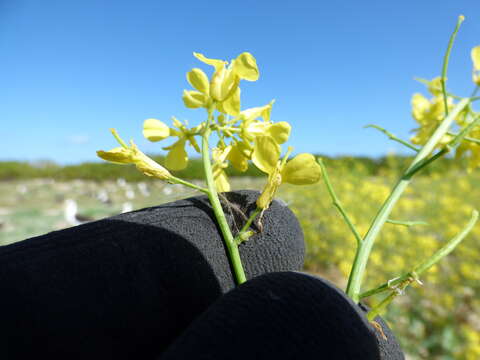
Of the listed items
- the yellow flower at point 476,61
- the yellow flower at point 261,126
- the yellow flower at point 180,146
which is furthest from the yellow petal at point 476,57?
the yellow flower at point 180,146

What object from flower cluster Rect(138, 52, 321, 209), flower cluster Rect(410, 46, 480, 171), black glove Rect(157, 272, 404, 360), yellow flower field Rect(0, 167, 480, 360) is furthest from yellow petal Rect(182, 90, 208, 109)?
yellow flower field Rect(0, 167, 480, 360)

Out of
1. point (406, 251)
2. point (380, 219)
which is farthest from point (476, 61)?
point (406, 251)

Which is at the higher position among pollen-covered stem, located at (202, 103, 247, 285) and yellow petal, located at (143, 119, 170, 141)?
yellow petal, located at (143, 119, 170, 141)

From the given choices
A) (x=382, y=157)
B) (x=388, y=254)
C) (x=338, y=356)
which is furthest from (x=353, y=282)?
(x=382, y=157)

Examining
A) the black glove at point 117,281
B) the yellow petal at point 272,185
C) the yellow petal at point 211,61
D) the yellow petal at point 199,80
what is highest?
the yellow petal at point 211,61

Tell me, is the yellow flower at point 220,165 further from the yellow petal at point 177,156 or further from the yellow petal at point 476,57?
the yellow petal at point 476,57

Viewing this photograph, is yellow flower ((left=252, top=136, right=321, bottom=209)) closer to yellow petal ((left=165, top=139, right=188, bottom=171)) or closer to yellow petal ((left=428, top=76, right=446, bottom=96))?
yellow petal ((left=165, top=139, right=188, bottom=171))
